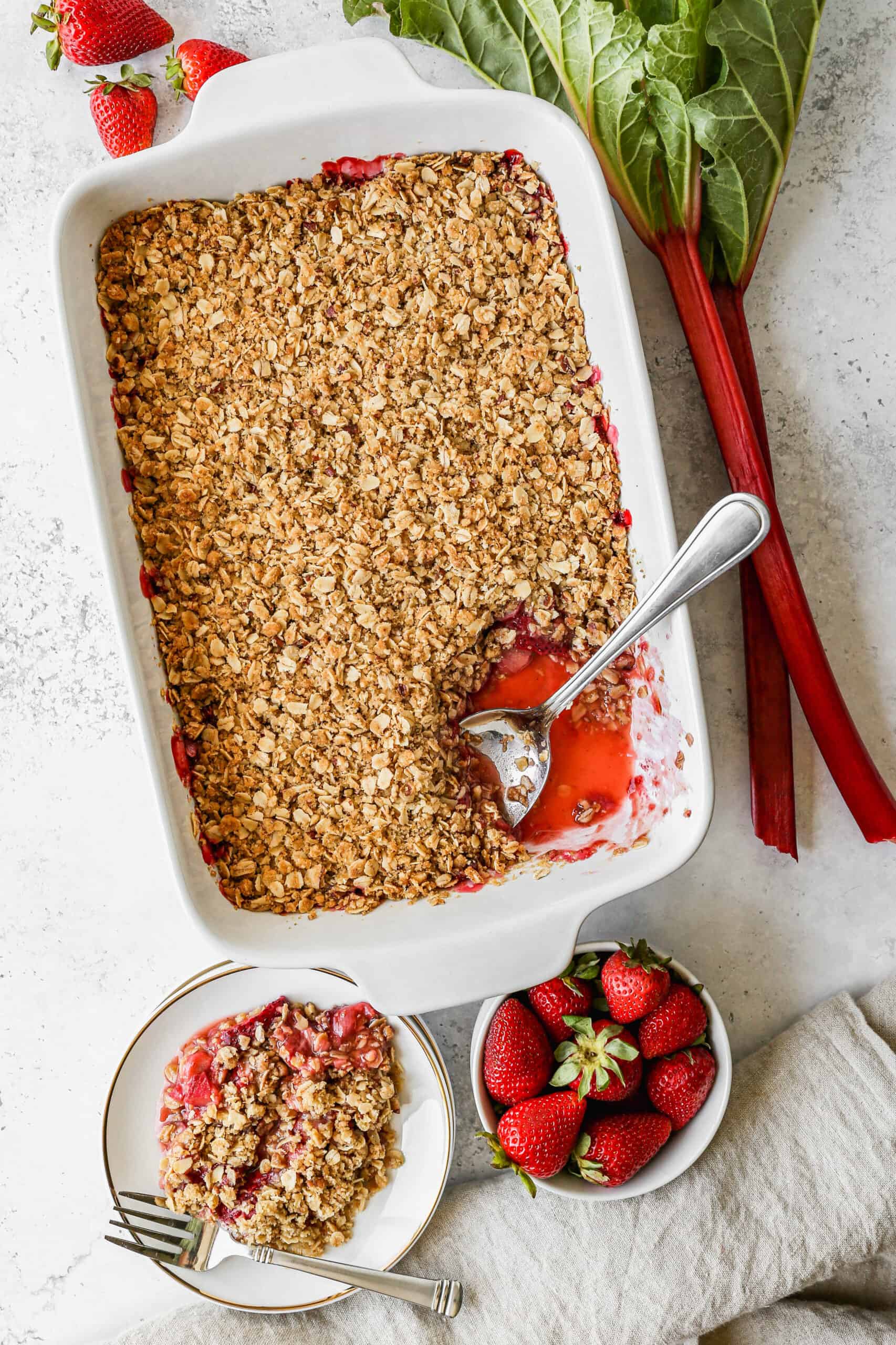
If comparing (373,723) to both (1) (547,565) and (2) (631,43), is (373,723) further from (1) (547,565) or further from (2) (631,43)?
(2) (631,43)

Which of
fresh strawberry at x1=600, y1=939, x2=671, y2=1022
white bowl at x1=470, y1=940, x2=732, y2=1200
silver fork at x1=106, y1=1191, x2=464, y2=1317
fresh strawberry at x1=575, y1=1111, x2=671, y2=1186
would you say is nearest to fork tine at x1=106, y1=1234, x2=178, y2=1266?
silver fork at x1=106, y1=1191, x2=464, y2=1317

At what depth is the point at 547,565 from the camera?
50.7 inches

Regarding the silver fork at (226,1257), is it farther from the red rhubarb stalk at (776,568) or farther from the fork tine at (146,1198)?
the red rhubarb stalk at (776,568)

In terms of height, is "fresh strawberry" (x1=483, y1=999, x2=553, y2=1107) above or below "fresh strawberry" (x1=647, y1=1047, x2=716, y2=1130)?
above

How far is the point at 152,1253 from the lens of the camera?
53.4 inches

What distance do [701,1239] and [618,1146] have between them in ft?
0.86

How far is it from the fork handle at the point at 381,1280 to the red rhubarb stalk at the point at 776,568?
95 centimetres

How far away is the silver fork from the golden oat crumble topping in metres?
0.53

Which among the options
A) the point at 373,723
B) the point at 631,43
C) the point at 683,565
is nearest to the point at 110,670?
the point at 373,723

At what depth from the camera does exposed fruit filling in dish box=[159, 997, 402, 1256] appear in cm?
136

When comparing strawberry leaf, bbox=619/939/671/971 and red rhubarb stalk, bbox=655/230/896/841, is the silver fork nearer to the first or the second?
strawberry leaf, bbox=619/939/671/971

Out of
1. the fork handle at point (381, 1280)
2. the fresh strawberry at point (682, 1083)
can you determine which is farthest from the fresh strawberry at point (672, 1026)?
the fork handle at point (381, 1280)

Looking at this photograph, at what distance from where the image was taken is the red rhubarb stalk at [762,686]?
1382 millimetres

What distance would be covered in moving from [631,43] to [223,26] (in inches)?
25.1
